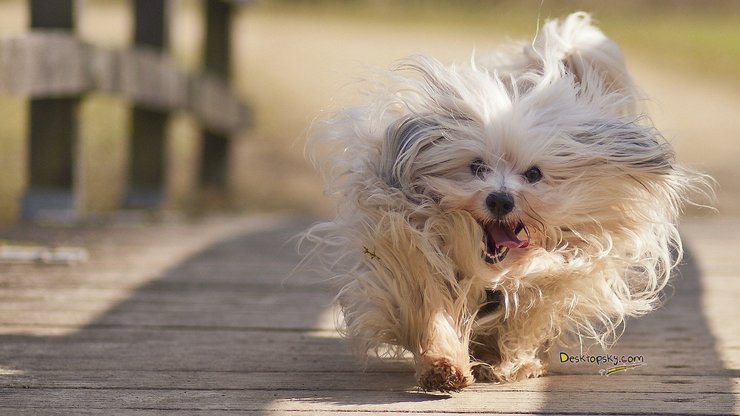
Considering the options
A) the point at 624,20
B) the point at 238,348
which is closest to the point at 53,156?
the point at 238,348

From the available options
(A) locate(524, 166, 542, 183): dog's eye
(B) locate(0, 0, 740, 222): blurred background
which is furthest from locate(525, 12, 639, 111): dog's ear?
(A) locate(524, 166, 542, 183): dog's eye

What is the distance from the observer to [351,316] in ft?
10.1

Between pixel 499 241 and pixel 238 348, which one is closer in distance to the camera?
pixel 499 241

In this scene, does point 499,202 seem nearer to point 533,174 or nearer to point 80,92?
point 533,174

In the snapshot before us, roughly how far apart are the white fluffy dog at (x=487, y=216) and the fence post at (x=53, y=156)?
2.40 m

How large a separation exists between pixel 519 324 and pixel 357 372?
1.51ft

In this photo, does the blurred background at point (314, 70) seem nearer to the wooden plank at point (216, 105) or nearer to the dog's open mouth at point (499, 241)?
the wooden plank at point (216, 105)

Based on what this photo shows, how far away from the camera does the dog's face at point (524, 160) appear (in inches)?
117

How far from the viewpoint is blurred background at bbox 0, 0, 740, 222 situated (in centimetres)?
787

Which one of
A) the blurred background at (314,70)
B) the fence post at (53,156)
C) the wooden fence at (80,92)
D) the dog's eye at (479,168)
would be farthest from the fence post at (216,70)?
the dog's eye at (479,168)

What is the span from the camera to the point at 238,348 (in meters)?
3.35

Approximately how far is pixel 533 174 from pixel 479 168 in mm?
149

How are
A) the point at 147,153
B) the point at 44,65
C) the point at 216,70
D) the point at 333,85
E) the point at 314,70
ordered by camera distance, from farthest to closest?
the point at 314,70 → the point at 333,85 → the point at 216,70 → the point at 147,153 → the point at 44,65

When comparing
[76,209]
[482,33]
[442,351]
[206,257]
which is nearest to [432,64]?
[442,351]
